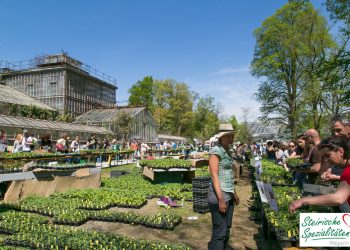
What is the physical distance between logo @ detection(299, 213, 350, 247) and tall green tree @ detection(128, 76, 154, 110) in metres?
60.0

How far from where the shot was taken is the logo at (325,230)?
2.66 meters

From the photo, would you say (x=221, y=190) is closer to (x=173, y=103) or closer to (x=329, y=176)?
(x=329, y=176)

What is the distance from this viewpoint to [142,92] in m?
62.7

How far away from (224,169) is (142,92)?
2336 inches

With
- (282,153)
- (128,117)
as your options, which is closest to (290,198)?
(282,153)

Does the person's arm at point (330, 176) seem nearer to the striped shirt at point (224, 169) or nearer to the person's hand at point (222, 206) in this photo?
the striped shirt at point (224, 169)

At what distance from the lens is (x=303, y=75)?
1121 inches

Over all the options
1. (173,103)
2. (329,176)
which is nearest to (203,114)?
(173,103)

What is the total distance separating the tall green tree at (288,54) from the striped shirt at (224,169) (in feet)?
78.3

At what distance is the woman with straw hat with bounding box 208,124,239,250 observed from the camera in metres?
4.02

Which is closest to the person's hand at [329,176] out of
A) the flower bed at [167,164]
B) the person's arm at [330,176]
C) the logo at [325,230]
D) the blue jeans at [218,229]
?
the person's arm at [330,176]

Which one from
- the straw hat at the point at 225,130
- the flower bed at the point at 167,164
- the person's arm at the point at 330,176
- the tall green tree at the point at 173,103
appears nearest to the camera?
the straw hat at the point at 225,130

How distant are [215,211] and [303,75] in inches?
1091

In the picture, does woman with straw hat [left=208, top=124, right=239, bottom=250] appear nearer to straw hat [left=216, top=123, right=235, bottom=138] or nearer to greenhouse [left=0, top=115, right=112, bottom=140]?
straw hat [left=216, top=123, right=235, bottom=138]
